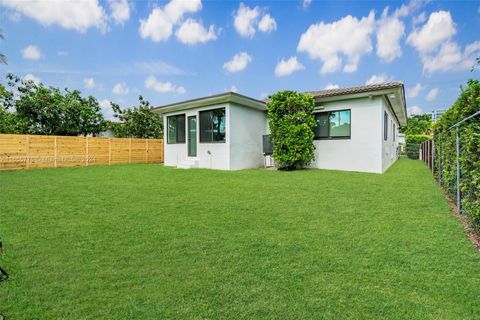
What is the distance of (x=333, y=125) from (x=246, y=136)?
3796 mm

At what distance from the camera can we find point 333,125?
11047 millimetres

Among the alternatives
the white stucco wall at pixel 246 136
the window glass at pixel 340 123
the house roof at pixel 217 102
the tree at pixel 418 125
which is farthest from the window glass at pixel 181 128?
the tree at pixel 418 125

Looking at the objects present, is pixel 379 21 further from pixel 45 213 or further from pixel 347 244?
pixel 45 213

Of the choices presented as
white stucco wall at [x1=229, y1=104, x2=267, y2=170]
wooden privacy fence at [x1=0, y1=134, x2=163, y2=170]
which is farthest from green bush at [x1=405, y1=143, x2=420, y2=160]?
wooden privacy fence at [x1=0, y1=134, x2=163, y2=170]

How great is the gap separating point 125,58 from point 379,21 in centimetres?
1149

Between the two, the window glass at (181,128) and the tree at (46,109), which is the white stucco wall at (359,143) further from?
the tree at (46,109)

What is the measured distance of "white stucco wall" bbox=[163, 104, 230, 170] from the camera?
37.3 feet

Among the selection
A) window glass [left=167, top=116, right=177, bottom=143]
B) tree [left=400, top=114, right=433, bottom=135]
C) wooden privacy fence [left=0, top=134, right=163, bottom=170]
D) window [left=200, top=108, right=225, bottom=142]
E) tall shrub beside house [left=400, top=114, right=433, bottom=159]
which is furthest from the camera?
tree [left=400, top=114, right=433, bottom=135]

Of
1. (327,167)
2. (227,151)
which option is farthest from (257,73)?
(327,167)

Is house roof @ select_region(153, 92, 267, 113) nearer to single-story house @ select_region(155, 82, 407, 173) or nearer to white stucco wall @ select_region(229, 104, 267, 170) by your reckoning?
single-story house @ select_region(155, 82, 407, 173)

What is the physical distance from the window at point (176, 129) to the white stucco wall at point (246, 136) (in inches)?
139

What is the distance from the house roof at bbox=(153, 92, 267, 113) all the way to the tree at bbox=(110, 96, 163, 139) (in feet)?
28.2

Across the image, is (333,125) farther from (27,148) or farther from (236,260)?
(27,148)

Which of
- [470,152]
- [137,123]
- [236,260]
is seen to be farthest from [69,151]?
[470,152]
